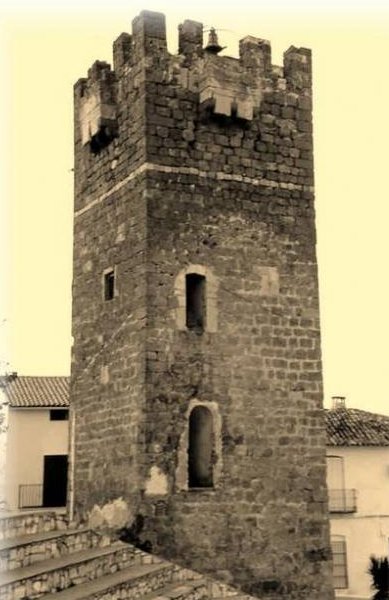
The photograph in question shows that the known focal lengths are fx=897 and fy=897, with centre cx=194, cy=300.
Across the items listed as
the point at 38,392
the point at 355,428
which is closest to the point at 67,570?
the point at 355,428

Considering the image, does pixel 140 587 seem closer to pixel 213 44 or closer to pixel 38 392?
pixel 213 44

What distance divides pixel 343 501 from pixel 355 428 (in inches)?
87.4

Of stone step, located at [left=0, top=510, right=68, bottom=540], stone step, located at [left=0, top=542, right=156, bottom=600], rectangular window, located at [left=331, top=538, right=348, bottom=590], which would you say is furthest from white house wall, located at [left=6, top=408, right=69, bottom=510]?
stone step, located at [left=0, top=542, right=156, bottom=600]

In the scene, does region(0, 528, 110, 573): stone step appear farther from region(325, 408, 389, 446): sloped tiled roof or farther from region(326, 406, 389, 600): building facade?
region(325, 408, 389, 446): sloped tiled roof

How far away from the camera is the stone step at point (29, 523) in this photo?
995 centimetres

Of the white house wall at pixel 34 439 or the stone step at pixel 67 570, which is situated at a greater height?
the white house wall at pixel 34 439

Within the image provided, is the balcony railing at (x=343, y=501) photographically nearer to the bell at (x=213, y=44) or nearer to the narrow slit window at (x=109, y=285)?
the narrow slit window at (x=109, y=285)

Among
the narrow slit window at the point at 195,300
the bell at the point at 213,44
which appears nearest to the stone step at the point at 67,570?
the narrow slit window at the point at 195,300

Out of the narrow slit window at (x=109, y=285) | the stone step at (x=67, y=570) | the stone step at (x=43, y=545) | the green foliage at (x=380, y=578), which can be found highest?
the narrow slit window at (x=109, y=285)

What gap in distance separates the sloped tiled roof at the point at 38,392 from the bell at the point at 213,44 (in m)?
14.3

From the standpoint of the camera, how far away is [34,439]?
26.2 meters

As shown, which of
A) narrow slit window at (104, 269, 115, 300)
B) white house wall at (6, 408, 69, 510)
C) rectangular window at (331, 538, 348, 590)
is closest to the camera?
narrow slit window at (104, 269, 115, 300)

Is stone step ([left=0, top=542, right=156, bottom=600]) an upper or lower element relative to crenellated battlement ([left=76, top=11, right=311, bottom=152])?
lower

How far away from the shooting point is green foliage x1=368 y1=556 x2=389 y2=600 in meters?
21.2
